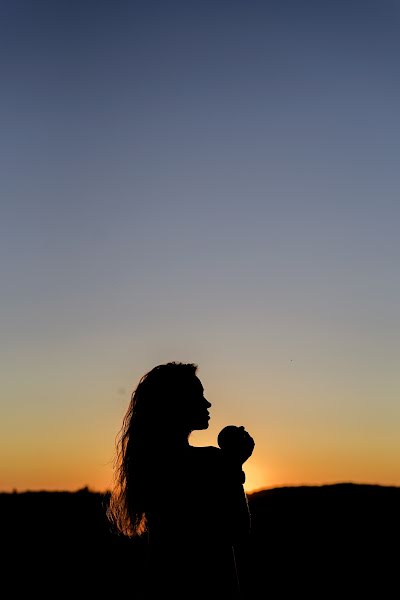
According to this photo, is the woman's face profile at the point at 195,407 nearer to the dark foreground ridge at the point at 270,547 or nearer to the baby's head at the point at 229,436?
the baby's head at the point at 229,436

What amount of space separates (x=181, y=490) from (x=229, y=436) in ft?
1.40

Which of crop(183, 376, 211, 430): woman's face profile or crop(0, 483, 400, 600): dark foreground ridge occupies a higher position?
crop(183, 376, 211, 430): woman's face profile

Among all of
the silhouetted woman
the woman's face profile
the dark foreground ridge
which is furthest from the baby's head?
the dark foreground ridge

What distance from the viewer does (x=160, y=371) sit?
4691mm

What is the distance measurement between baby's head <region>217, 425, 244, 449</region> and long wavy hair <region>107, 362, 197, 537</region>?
252 millimetres

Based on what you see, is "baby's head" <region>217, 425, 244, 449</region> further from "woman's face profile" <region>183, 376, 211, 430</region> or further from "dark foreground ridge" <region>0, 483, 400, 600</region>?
"dark foreground ridge" <region>0, 483, 400, 600</region>

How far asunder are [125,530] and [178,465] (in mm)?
819

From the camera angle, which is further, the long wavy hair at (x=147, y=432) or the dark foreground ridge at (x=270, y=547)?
the dark foreground ridge at (x=270, y=547)

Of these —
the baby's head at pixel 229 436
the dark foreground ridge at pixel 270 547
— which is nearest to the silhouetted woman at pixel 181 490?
the baby's head at pixel 229 436

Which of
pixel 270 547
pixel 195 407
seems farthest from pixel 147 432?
pixel 270 547

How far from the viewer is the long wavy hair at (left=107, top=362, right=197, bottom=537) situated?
14.7 feet

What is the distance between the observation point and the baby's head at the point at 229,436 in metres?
4.43

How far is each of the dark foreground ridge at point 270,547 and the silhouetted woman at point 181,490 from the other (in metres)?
7.26

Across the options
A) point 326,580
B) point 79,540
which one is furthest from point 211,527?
point 79,540
